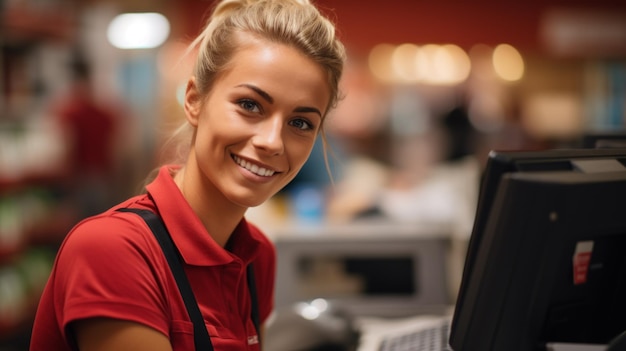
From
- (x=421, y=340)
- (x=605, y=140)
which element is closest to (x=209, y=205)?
(x=421, y=340)

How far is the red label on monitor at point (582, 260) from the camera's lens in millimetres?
1047

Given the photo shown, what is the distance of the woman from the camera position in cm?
112

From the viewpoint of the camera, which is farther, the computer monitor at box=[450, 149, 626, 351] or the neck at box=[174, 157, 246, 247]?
the neck at box=[174, 157, 246, 247]

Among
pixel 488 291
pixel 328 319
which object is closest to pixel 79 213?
pixel 328 319

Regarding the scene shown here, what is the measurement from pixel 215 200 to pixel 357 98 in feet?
22.9

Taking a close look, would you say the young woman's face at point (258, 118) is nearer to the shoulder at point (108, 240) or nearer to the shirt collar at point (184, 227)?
the shirt collar at point (184, 227)

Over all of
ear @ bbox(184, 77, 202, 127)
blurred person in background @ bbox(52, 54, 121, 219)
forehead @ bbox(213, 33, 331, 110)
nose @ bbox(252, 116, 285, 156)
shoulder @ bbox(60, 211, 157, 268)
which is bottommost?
blurred person in background @ bbox(52, 54, 121, 219)

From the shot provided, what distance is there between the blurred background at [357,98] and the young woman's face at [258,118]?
3.59 m

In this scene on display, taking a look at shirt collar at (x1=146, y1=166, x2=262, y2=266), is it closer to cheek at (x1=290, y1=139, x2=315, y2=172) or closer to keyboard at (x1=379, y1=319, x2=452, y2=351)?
Answer: cheek at (x1=290, y1=139, x2=315, y2=172)

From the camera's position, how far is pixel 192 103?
1426 millimetres

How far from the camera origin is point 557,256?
100 centimetres

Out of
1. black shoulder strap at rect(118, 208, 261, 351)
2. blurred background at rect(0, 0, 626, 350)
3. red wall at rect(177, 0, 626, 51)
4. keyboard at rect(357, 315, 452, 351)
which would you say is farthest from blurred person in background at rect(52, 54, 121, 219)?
black shoulder strap at rect(118, 208, 261, 351)

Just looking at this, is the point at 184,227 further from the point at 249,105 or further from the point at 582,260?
the point at 582,260

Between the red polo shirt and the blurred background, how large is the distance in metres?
3.55
